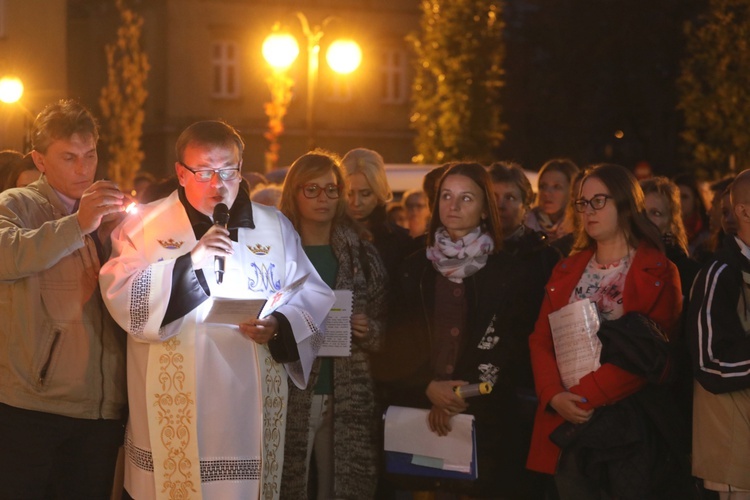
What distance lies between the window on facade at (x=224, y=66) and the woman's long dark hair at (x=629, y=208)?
28.0m

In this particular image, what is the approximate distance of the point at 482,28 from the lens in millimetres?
18828

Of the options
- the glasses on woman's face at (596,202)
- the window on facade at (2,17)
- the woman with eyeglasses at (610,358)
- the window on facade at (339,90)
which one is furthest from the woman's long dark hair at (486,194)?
the window on facade at (339,90)

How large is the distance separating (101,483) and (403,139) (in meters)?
29.1

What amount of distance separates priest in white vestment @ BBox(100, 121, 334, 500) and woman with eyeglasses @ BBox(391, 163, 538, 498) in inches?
39.6

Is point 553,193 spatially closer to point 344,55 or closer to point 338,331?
point 338,331

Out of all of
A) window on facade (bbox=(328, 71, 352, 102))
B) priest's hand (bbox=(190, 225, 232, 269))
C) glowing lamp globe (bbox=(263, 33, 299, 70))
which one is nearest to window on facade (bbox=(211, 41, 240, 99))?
window on facade (bbox=(328, 71, 352, 102))

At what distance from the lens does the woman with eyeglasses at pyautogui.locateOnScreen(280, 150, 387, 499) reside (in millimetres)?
5867

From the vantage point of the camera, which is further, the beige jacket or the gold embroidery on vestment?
the beige jacket

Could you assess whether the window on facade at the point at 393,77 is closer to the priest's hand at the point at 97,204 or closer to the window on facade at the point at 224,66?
the window on facade at the point at 224,66

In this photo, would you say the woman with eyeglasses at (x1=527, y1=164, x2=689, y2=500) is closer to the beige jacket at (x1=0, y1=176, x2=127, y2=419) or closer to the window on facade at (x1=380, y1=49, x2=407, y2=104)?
the beige jacket at (x1=0, y1=176, x2=127, y2=419)

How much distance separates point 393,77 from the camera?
3372 centimetres

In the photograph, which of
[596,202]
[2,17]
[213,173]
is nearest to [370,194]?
[596,202]

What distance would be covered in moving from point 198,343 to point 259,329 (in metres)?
0.28

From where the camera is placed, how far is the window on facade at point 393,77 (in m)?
33.5
